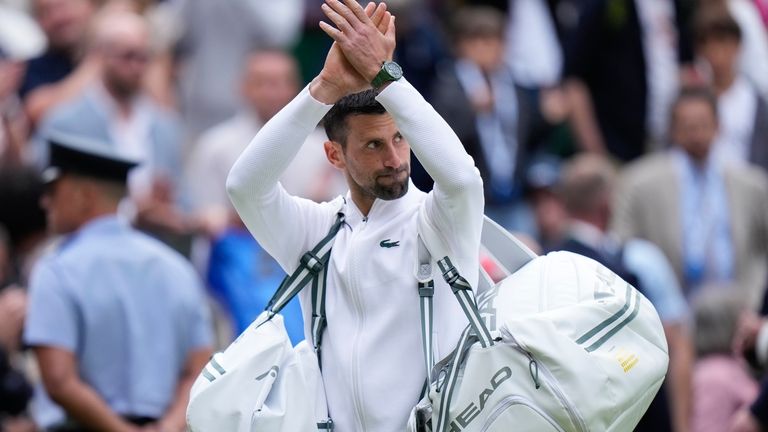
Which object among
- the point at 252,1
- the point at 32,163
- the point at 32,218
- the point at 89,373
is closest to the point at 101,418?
the point at 89,373

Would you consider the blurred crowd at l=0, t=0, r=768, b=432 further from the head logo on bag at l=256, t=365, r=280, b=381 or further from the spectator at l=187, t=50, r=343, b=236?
the head logo on bag at l=256, t=365, r=280, b=381

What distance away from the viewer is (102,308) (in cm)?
735

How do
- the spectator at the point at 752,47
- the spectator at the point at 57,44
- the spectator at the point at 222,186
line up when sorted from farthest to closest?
the spectator at the point at 752,47, the spectator at the point at 57,44, the spectator at the point at 222,186

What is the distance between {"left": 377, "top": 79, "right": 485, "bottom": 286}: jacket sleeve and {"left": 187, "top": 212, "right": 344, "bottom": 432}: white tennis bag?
1.60ft

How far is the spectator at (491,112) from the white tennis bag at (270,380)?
579 centimetres

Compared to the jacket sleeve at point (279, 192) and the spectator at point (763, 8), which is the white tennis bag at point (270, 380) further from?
the spectator at point (763, 8)

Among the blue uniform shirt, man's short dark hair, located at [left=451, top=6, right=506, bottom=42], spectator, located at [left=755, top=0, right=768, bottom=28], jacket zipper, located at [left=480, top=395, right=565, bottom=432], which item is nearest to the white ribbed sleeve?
jacket zipper, located at [left=480, top=395, right=565, bottom=432]

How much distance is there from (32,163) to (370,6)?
507 cm

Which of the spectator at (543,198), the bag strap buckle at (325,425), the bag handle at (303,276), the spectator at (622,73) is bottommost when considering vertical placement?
the spectator at (543,198)

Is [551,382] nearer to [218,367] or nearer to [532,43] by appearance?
[218,367]

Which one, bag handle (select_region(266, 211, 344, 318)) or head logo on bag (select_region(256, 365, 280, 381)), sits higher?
bag handle (select_region(266, 211, 344, 318))

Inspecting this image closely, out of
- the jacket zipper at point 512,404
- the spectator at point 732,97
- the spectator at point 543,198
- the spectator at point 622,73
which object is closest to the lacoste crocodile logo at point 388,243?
the jacket zipper at point 512,404

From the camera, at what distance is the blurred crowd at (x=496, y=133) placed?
345 inches

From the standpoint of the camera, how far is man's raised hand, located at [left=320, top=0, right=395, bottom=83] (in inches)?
190
